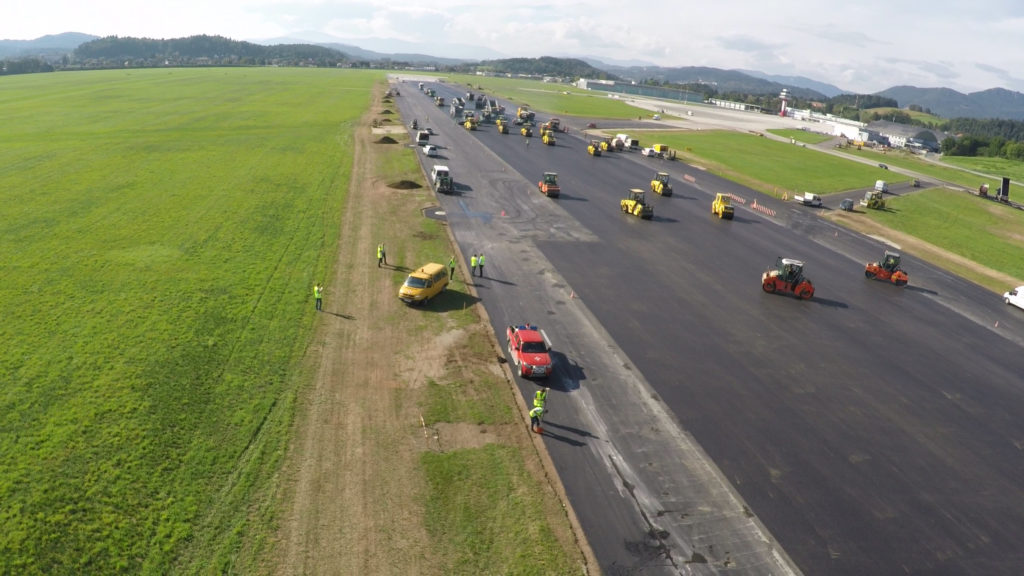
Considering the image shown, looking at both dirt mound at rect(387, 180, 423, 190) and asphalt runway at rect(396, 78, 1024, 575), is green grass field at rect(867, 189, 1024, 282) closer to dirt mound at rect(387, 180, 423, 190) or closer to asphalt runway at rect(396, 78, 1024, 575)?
Result: asphalt runway at rect(396, 78, 1024, 575)

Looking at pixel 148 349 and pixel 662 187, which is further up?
pixel 662 187

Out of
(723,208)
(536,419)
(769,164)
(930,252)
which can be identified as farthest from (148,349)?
(769,164)

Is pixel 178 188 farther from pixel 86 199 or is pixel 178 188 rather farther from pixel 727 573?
pixel 727 573

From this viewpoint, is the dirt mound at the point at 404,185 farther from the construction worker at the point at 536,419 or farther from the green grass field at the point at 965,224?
the green grass field at the point at 965,224

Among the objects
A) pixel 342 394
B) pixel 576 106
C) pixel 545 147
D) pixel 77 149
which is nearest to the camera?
pixel 342 394

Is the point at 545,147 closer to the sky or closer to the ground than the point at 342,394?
closer to the sky

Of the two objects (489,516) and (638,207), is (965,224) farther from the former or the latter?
(489,516)

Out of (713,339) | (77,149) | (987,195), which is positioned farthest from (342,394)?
(987,195)
